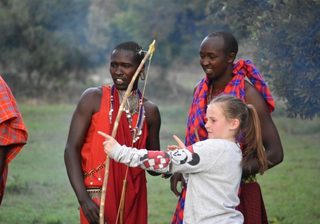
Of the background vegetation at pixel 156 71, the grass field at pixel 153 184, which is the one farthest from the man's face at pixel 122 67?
the grass field at pixel 153 184

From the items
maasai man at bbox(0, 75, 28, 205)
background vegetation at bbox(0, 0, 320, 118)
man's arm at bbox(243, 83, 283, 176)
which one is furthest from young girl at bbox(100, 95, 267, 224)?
background vegetation at bbox(0, 0, 320, 118)

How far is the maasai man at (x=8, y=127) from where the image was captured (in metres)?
4.35

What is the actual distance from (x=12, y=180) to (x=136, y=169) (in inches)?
254

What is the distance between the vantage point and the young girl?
146 inches

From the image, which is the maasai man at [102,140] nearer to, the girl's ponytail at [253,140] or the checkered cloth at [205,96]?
the checkered cloth at [205,96]

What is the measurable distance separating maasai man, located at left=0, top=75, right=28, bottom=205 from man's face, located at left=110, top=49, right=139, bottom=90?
2.04ft

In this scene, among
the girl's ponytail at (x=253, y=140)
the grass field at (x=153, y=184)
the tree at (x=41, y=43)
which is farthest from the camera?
the tree at (x=41, y=43)

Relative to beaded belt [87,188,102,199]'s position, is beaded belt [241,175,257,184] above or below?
above

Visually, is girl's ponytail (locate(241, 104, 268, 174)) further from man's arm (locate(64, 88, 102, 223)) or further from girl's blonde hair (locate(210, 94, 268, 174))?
man's arm (locate(64, 88, 102, 223))

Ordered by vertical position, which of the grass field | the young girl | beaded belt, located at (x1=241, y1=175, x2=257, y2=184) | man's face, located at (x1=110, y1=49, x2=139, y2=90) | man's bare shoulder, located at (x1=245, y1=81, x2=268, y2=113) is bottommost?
the grass field

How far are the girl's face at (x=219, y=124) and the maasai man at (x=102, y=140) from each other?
0.73 meters

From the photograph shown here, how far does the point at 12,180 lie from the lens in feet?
34.8

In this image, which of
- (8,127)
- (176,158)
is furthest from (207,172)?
(8,127)

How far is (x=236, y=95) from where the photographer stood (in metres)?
4.33
